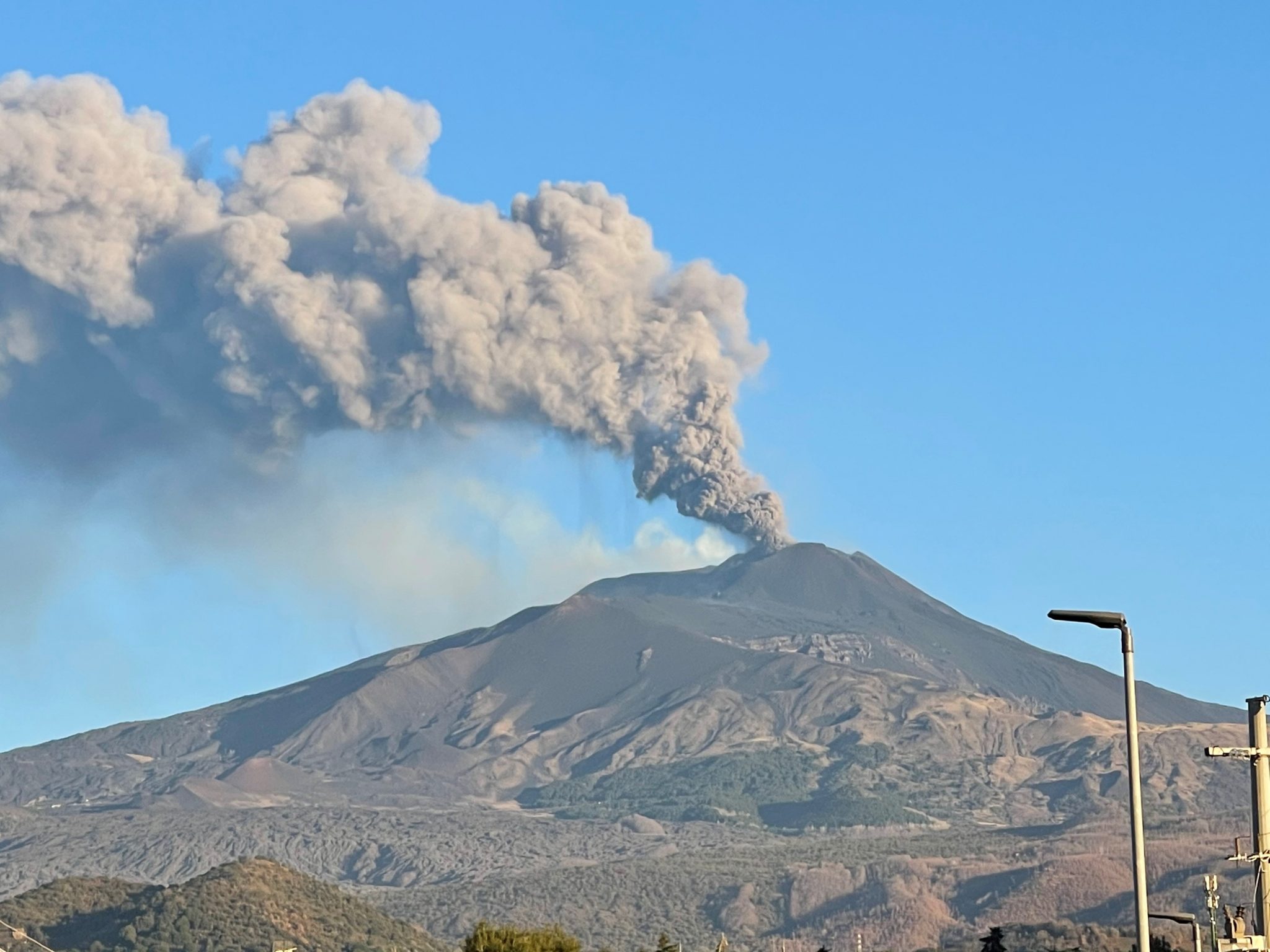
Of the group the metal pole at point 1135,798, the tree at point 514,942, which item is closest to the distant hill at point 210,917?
the tree at point 514,942

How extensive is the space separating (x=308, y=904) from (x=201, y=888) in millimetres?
10851

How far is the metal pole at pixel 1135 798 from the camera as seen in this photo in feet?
109

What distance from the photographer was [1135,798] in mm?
33938

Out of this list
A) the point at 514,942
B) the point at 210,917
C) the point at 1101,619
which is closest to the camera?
the point at 1101,619

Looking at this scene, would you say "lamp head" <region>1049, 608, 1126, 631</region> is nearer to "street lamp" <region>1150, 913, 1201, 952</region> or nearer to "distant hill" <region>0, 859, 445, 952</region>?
"street lamp" <region>1150, 913, 1201, 952</region>

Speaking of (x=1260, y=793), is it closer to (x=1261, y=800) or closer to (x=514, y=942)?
(x=1261, y=800)

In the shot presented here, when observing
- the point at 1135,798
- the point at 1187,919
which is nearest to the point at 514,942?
the point at 1187,919

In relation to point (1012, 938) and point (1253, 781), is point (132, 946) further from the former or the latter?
point (1253, 781)

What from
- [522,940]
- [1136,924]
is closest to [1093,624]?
[1136,924]

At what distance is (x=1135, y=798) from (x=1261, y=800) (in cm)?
494

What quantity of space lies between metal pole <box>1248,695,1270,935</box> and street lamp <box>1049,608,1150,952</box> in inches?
127

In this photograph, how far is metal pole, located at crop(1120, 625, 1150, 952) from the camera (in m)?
33.2

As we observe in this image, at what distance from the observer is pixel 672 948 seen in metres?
79.9

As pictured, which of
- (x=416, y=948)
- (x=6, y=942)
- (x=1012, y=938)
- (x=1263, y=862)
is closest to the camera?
(x=1263, y=862)
